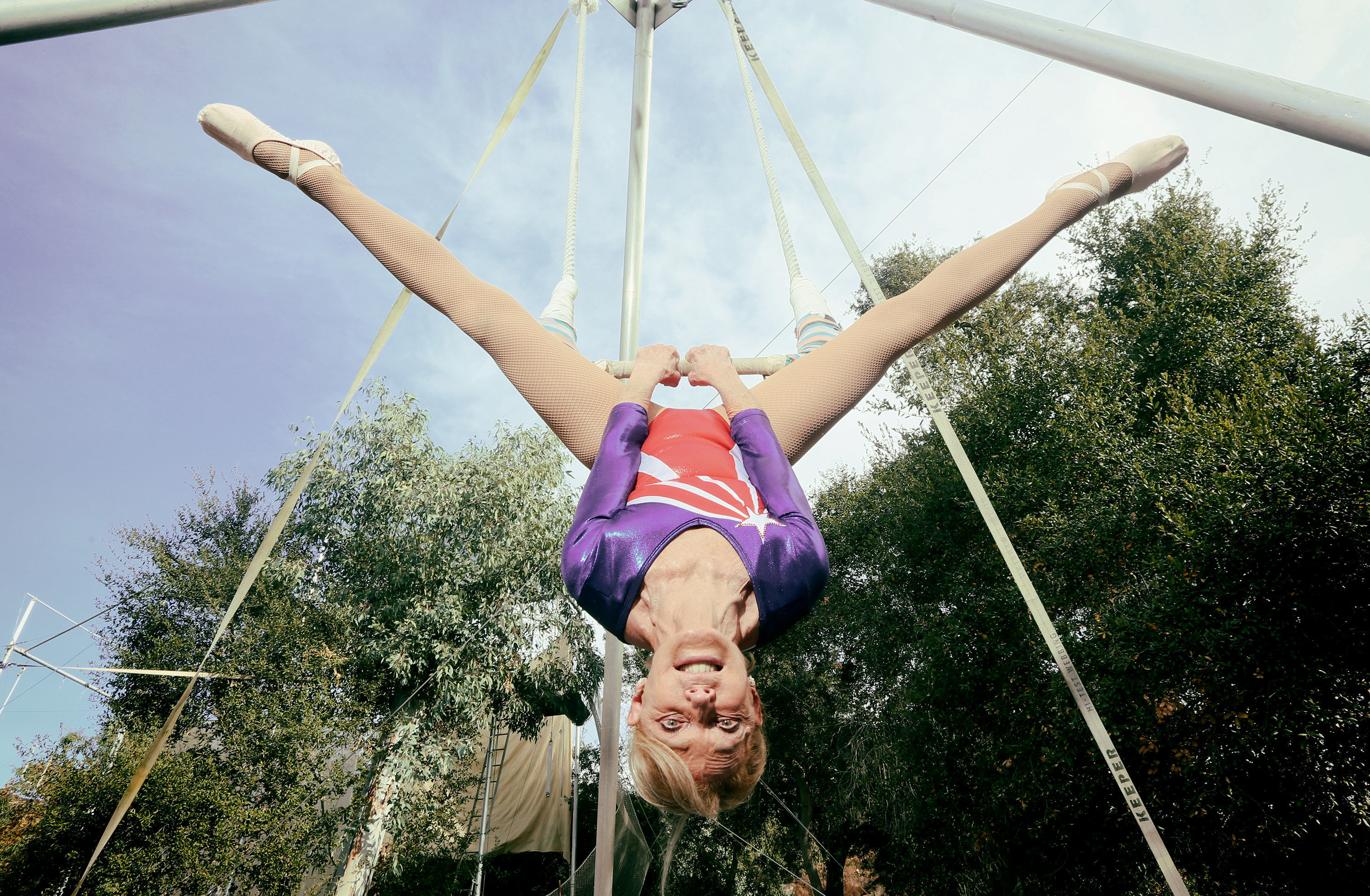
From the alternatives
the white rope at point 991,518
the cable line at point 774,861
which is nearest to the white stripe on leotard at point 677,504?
the white rope at point 991,518

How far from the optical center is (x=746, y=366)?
3.24 meters

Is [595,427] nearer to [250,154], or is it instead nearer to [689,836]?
[250,154]

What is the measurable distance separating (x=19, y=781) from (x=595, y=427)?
45.7ft

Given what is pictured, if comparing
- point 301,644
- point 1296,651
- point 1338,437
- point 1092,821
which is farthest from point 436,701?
point 1338,437

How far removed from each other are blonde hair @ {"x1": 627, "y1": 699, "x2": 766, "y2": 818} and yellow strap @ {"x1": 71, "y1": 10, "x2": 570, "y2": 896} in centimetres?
135

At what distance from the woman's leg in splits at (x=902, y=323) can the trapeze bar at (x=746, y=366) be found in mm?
264

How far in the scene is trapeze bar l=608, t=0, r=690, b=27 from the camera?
510 centimetres

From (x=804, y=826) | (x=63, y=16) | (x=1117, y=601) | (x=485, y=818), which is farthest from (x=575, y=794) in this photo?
(x=63, y=16)

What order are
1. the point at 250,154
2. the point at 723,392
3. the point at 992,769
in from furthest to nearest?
the point at 992,769
the point at 250,154
the point at 723,392

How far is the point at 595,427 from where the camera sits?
269 cm

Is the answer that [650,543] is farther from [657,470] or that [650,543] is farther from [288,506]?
[288,506]

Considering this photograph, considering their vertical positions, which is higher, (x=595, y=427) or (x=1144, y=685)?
(x=1144, y=685)

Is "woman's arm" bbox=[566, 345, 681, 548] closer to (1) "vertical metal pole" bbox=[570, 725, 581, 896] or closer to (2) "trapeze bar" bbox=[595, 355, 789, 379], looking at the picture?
(2) "trapeze bar" bbox=[595, 355, 789, 379]

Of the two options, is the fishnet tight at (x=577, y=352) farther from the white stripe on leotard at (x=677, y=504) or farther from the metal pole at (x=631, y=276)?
the metal pole at (x=631, y=276)
